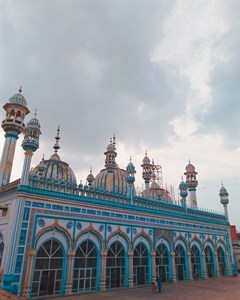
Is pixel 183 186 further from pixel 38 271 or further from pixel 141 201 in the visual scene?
pixel 38 271

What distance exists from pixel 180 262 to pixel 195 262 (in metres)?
2.79

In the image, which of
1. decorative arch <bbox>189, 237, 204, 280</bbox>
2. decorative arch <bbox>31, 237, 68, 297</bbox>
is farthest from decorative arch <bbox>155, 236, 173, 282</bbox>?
decorative arch <bbox>31, 237, 68, 297</bbox>

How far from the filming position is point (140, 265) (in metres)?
20.9

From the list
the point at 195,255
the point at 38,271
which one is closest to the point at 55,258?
the point at 38,271

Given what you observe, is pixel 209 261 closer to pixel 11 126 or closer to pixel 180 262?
pixel 180 262

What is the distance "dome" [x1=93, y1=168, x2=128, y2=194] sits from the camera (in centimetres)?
2989

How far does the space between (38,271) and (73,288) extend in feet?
9.42

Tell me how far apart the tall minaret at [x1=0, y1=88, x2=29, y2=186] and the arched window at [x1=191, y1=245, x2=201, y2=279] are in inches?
777

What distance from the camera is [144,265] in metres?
21.2

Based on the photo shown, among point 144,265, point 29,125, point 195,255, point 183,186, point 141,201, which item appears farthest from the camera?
point 183,186

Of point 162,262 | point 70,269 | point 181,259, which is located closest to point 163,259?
point 162,262

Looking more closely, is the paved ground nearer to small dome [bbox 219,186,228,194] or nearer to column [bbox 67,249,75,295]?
column [bbox 67,249,75,295]

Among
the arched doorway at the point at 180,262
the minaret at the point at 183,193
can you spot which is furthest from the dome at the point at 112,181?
the arched doorway at the point at 180,262

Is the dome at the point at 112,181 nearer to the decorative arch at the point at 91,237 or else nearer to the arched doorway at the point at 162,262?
the arched doorway at the point at 162,262
